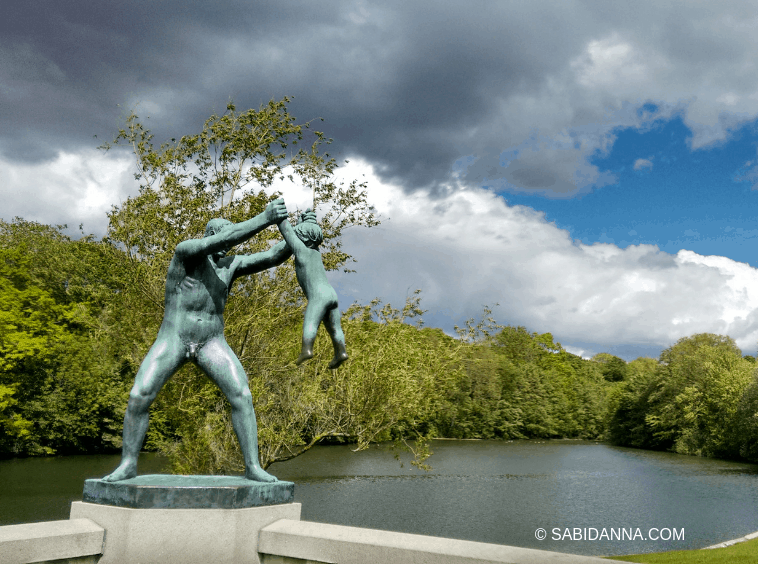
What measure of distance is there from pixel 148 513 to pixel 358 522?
623 inches

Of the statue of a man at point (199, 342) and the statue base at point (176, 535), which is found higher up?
the statue of a man at point (199, 342)

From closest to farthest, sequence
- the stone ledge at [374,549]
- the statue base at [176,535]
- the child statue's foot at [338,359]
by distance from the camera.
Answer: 1. the stone ledge at [374,549]
2. the statue base at [176,535]
3. the child statue's foot at [338,359]

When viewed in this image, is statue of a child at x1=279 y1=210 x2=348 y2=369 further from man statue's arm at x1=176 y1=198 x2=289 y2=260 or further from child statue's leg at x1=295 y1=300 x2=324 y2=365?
man statue's arm at x1=176 y1=198 x2=289 y2=260

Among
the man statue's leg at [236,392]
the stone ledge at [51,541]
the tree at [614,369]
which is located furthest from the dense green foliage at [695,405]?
the stone ledge at [51,541]

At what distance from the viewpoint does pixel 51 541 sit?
3.84 meters

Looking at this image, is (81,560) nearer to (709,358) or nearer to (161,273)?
(161,273)

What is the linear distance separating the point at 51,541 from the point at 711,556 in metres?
12.7

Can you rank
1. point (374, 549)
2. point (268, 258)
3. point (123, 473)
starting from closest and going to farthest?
point (374, 549) < point (123, 473) < point (268, 258)

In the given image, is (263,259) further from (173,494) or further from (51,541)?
(51,541)

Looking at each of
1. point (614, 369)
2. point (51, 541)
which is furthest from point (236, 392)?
point (614, 369)

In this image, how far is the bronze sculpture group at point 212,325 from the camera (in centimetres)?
474

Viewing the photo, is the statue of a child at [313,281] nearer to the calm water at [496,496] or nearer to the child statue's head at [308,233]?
the child statue's head at [308,233]

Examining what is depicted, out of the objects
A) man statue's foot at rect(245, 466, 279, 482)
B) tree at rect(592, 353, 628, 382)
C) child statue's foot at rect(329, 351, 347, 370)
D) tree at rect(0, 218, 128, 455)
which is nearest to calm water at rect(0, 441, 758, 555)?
tree at rect(0, 218, 128, 455)

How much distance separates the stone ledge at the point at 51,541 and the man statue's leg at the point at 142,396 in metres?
0.52
